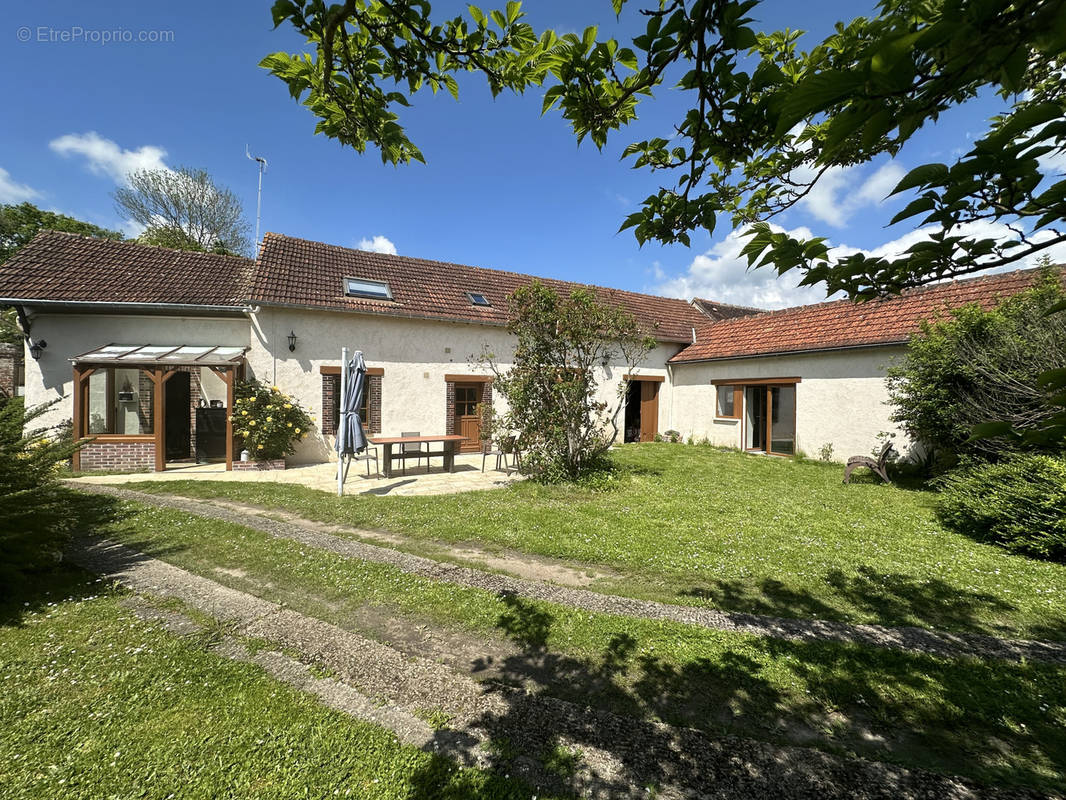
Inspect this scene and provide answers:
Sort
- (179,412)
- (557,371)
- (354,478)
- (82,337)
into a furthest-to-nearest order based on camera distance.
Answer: (179,412) < (82,337) < (354,478) < (557,371)

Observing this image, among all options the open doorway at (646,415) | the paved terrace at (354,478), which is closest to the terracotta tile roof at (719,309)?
the open doorway at (646,415)

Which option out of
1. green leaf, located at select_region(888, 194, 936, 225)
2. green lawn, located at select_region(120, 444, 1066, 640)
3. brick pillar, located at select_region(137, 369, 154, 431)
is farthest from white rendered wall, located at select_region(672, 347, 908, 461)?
brick pillar, located at select_region(137, 369, 154, 431)

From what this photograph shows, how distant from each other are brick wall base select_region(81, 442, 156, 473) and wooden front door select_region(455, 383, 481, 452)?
289 inches

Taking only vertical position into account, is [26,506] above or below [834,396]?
below

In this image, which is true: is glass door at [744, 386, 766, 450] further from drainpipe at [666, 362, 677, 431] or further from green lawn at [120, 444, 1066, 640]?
green lawn at [120, 444, 1066, 640]

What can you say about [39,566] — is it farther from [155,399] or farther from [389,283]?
[389,283]

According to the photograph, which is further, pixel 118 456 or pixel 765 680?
pixel 118 456

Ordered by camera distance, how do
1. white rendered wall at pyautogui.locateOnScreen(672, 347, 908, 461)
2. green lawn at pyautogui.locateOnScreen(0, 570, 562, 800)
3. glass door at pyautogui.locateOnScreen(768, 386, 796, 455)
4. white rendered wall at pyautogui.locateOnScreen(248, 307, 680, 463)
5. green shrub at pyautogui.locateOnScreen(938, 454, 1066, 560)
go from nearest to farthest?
green lawn at pyautogui.locateOnScreen(0, 570, 562, 800), green shrub at pyautogui.locateOnScreen(938, 454, 1066, 560), white rendered wall at pyautogui.locateOnScreen(672, 347, 908, 461), white rendered wall at pyautogui.locateOnScreen(248, 307, 680, 463), glass door at pyautogui.locateOnScreen(768, 386, 796, 455)

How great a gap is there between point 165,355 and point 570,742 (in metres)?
12.0

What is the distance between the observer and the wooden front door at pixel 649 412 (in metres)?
16.1

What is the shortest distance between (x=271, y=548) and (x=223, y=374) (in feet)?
23.1

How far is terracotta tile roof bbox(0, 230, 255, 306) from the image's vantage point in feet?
33.0

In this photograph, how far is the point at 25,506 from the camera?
13.0 feet

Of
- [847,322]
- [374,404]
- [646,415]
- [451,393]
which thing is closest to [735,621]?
[374,404]
